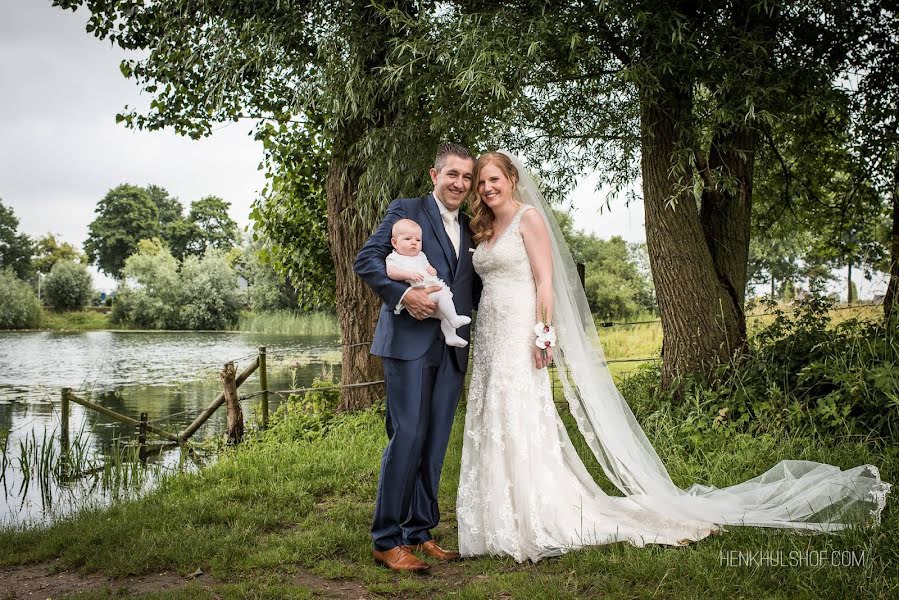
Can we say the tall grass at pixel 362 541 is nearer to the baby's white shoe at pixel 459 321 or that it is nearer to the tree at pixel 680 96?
the baby's white shoe at pixel 459 321

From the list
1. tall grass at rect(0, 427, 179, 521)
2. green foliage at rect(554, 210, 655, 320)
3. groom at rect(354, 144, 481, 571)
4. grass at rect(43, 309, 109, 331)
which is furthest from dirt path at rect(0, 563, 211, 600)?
grass at rect(43, 309, 109, 331)

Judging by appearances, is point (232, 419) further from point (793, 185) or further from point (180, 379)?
point (180, 379)

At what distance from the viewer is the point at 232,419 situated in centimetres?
767

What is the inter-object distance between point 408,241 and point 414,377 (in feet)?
2.17

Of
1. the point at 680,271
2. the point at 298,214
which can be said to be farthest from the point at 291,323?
the point at 680,271

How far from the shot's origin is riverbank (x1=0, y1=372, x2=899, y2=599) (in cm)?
308

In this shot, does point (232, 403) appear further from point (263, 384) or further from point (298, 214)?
point (298, 214)

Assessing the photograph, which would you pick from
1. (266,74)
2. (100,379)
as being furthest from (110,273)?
(266,74)

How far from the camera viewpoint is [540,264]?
3734 millimetres

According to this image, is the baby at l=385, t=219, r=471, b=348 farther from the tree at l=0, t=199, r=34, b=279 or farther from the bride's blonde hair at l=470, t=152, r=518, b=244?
the tree at l=0, t=199, r=34, b=279

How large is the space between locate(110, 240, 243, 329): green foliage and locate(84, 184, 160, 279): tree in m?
16.5

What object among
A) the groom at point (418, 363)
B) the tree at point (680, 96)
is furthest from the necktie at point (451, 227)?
the tree at point (680, 96)

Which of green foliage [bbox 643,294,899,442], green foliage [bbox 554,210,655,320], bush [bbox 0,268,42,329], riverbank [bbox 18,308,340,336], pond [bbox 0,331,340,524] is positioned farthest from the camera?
bush [bbox 0,268,42,329]

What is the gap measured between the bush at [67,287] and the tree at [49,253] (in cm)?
1122
